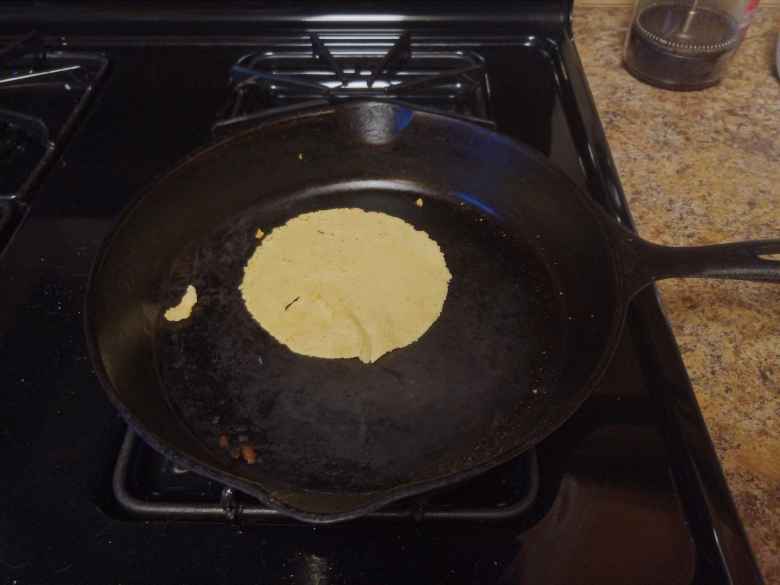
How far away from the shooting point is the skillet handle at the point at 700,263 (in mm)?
593

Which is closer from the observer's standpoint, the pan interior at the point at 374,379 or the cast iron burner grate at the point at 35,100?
the pan interior at the point at 374,379

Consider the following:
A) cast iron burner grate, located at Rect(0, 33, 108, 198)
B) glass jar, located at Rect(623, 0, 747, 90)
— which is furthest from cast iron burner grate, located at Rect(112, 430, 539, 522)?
glass jar, located at Rect(623, 0, 747, 90)

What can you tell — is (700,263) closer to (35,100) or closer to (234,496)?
(234,496)

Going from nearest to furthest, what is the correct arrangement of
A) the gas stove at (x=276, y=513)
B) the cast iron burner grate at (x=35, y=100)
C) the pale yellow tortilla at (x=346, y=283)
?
the gas stove at (x=276, y=513)
the pale yellow tortilla at (x=346, y=283)
the cast iron burner grate at (x=35, y=100)

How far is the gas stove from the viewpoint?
535 mm

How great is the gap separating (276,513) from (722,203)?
0.67m

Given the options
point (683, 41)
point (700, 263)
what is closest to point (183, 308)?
point (700, 263)

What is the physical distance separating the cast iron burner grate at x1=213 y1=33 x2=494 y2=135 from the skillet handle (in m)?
0.37

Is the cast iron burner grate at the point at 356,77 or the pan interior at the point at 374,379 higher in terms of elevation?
the cast iron burner grate at the point at 356,77

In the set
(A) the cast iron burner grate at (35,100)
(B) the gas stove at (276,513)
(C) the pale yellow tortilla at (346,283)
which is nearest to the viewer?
(B) the gas stove at (276,513)

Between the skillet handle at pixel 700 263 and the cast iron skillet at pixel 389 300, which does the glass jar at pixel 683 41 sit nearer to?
the cast iron skillet at pixel 389 300

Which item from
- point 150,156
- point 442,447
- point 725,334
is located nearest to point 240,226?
point 150,156

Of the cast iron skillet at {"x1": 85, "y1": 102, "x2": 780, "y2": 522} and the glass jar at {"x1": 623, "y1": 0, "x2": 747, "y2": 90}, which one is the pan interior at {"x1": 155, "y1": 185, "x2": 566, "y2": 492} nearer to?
the cast iron skillet at {"x1": 85, "y1": 102, "x2": 780, "y2": 522}

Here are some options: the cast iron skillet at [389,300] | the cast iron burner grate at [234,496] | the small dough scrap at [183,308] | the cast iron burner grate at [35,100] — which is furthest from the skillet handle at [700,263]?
the cast iron burner grate at [35,100]
